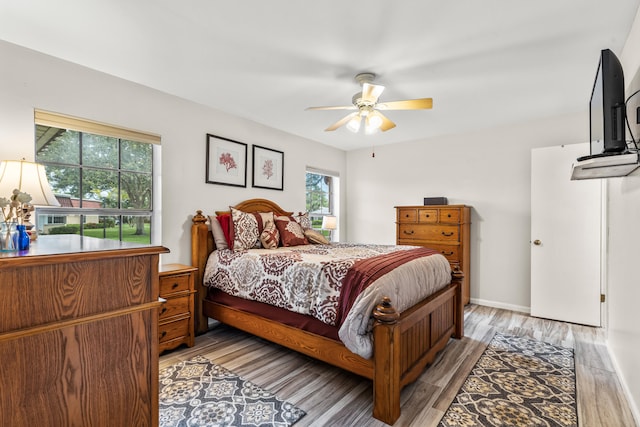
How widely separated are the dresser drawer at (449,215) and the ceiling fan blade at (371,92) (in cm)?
214

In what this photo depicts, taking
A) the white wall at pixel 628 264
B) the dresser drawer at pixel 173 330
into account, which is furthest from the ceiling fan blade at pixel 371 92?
the dresser drawer at pixel 173 330

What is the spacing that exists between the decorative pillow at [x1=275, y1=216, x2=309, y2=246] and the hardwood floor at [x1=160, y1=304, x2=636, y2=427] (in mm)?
1064

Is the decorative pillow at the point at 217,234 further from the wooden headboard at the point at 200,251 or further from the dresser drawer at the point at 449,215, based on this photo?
the dresser drawer at the point at 449,215

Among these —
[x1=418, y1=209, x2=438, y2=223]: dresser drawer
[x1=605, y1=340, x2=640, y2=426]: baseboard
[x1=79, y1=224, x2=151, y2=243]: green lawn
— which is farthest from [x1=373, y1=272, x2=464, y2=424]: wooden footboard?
[x1=79, y1=224, x2=151, y2=243]: green lawn

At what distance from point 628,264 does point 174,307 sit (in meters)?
3.41

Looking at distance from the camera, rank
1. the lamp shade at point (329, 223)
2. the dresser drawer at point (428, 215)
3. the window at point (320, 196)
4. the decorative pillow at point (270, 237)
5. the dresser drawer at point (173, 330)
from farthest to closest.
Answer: the window at point (320, 196), the lamp shade at point (329, 223), the dresser drawer at point (428, 215), the decorative pillow at point (270, 237), the dresser drawer at point (173, 330)

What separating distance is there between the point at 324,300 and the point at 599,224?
321 cm

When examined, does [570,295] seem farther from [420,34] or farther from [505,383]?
[420,34]

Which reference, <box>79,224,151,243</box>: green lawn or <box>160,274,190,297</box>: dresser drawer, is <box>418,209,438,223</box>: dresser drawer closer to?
<box>160,274,190,297</box>: dresser drawer

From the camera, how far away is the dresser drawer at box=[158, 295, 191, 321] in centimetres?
259

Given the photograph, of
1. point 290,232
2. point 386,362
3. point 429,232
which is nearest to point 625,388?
point 386,362

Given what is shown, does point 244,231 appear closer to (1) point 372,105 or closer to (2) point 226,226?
(2) point 226,226

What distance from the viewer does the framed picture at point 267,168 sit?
393cm

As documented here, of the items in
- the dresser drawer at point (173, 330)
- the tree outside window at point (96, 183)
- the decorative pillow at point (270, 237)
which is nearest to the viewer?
the tree outside window at point (96, 183)
